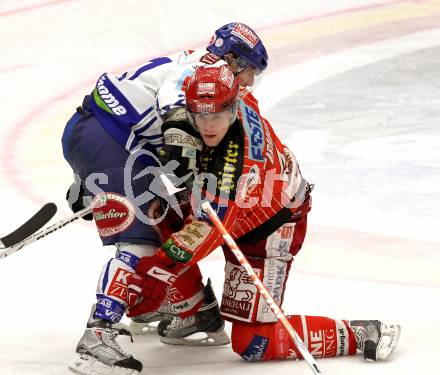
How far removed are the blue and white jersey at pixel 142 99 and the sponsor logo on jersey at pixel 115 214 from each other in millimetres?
215

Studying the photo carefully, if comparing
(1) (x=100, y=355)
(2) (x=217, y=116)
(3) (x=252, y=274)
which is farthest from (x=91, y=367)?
(2) (x=217, y=116)

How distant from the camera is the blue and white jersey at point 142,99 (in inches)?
181

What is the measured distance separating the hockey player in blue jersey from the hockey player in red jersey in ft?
0.24

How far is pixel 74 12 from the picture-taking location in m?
9.38

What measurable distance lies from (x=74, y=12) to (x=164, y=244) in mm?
5317

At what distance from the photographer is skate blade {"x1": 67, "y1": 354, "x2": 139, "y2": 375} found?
435 centimetres

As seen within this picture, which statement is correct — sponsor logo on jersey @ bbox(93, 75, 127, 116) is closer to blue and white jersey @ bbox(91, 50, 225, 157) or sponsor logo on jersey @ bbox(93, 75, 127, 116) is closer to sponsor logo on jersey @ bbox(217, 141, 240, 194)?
blue and white jersey @ bbox(91, 50, 225, 157)

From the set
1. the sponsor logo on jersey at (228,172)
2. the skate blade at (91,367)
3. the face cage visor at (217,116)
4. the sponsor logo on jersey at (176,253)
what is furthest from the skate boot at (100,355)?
the face cage visor at (217,116)

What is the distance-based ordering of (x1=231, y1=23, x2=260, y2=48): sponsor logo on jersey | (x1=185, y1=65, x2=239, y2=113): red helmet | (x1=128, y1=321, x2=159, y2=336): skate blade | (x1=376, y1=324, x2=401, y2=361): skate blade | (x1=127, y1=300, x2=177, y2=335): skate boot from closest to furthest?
(x1=185, y1=65, x2=239, y2=113): red helmet → (x1=376, y1=324, x2=401, y2=361): skate blade → (x1=231, y1=23, x2=260, y2=48): sponsor logo on jersey → (x1=127, y1=300, x2=177, y2=335): skate boot → (x1=128, y1=321, x2=159, y2=336): skate blade

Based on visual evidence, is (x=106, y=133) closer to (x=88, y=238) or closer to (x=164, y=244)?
(x=164, y=244)

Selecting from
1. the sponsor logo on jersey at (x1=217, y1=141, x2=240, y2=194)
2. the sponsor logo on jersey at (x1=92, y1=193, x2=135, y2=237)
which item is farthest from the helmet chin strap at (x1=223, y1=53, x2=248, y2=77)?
the sponsor logo on jersey at (x1=92, y1=193, x2=135, y2=237)

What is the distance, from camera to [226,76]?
4348 millimetres

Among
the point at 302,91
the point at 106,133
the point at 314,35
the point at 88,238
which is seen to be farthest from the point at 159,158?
the point at 314,35

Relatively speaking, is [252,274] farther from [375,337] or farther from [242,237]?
[375,337]
